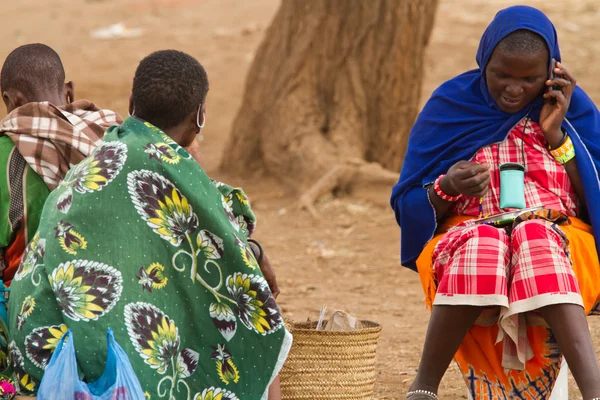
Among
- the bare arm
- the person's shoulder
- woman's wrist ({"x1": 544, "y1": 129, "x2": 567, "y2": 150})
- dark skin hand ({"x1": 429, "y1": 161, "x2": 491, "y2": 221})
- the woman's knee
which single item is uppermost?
woman's wrist ({"x1": 544, "y1": 129, "x2": 567, "y2": 150})

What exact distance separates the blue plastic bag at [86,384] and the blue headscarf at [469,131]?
5.15 ft

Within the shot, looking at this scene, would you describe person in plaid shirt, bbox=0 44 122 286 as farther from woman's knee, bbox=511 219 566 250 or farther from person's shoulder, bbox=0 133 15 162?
woman's knee, bbox=511 219 566 250

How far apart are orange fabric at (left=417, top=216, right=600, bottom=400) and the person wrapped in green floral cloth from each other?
968 mm

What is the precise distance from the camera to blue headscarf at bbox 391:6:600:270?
4090 mm

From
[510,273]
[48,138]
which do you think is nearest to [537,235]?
[510,273]

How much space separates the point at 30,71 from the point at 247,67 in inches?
408

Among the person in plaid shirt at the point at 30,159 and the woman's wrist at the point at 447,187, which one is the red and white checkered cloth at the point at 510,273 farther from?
the person in plaid shirt at the point at 30,159

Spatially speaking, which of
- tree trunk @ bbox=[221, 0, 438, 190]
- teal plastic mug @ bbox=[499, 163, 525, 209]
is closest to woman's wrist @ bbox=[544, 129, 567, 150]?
teal plastic mug @ bbox=[499, 163, 525, 209]

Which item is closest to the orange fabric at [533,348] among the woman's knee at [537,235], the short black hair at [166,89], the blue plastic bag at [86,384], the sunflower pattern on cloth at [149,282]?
the woman's knee at [537,235]

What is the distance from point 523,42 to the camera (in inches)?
159

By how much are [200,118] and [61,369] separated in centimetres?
100

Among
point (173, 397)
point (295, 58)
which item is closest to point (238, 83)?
point (295, 58)

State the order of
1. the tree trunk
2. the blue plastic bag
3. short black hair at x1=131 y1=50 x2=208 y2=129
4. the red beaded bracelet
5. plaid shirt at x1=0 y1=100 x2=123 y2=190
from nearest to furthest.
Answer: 1. the blue plastic bag
2. short black hair at x1=131 y1=50 x2=208 y2=129
3. plaid shirt at x1=0 y1=100 x2=123 y2=190
4. the red beaded bracelet
5. the tree trunk

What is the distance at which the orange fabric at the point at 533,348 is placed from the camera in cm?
389
